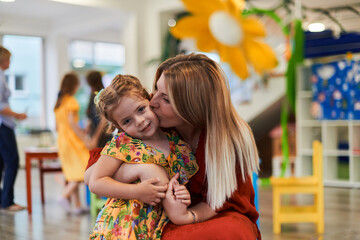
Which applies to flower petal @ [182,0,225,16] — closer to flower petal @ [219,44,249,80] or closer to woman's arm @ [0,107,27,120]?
flower petal @ [219,44,249,80]

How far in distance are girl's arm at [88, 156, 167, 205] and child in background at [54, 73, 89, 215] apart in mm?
3007

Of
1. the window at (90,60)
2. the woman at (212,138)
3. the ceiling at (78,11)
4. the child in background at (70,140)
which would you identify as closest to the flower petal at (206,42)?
the woman at (212,138)

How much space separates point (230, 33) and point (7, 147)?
12.7ft

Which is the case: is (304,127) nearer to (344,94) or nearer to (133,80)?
(344,94)

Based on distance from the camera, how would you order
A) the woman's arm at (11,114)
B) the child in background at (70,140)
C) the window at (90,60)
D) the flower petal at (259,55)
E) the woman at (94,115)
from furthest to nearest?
the window at (90,60) → the child in background at (70,140) → the woman's arm at (11,114) → the woman at (94,115) → the flower petal at (259,55)

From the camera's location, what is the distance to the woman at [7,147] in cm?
391

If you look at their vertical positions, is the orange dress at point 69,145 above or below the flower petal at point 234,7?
below

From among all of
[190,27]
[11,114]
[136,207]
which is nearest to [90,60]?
[11,114]

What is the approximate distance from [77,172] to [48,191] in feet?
5.53

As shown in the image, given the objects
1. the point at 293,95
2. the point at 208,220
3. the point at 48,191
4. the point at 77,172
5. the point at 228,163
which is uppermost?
the point at 293,95

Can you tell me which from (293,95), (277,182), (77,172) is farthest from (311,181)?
(293,95)

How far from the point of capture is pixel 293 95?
2.93 feet

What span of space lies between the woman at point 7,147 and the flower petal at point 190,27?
3.09 metres

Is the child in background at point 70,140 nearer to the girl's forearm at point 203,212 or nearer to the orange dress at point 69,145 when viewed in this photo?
the orange dress at point 69,145
